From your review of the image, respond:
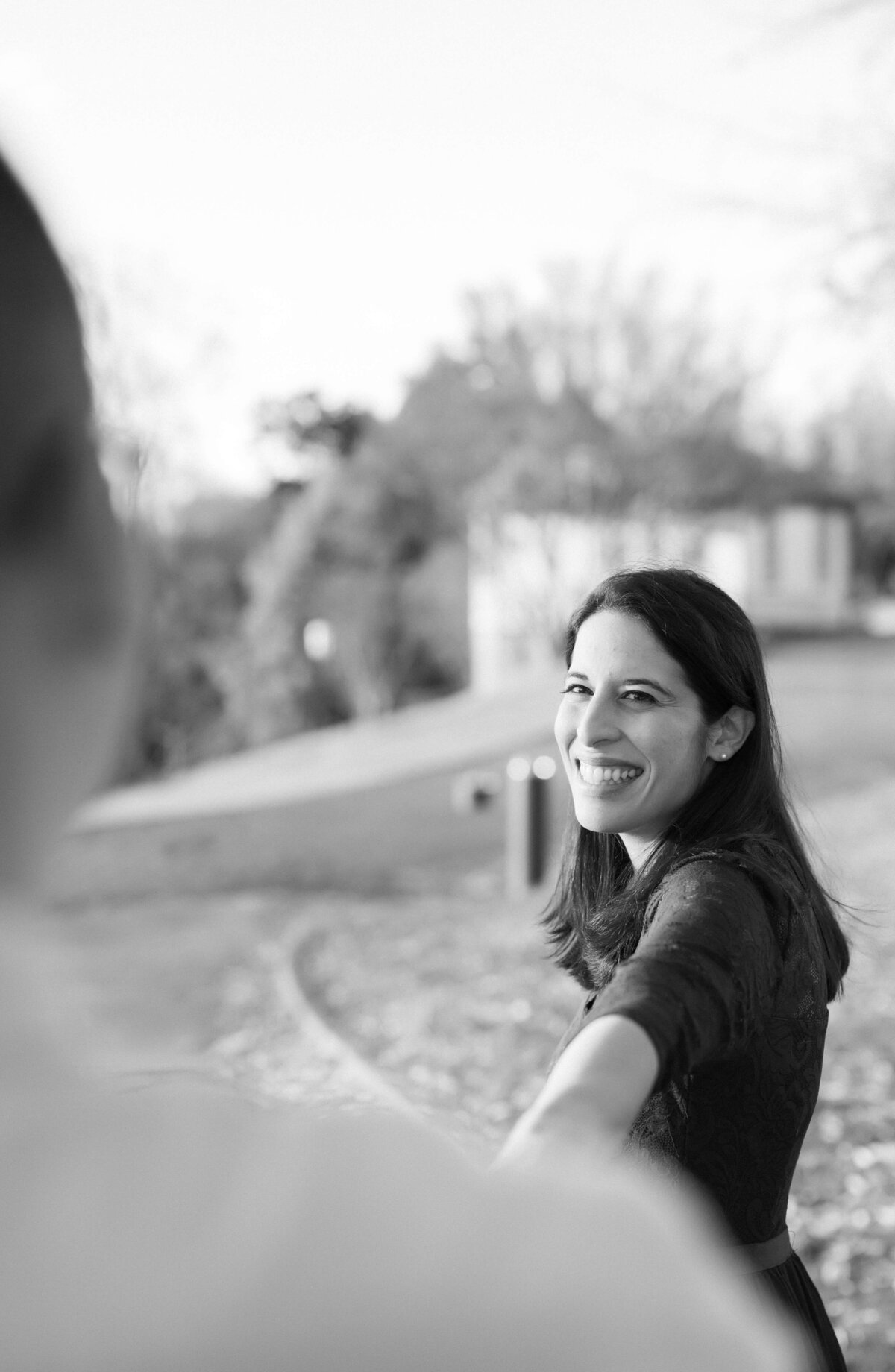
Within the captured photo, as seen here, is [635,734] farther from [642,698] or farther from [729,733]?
[729,733]

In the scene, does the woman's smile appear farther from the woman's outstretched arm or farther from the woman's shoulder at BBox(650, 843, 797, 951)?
the woman's outstretched arm

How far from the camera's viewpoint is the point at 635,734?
2062 millimetres

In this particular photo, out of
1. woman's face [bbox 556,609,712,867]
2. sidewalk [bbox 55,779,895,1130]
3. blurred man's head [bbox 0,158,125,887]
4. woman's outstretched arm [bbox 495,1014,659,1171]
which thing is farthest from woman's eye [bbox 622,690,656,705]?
sidewalk [bbox 55,779,895,1130]

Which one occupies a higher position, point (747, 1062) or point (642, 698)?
point (642, 698)

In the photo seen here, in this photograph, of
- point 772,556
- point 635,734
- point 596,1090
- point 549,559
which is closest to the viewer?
point 596,1090

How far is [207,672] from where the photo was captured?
3291cm

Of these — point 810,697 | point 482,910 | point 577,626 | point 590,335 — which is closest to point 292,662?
point 590,335

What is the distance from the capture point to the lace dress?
1.67 m

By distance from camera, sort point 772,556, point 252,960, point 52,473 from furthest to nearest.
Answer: point 772,556 → point 252,960 → point 52,473

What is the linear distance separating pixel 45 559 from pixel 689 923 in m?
1.21

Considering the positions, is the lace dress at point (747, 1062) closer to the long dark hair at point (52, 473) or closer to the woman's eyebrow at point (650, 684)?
the woman's eyebrow at point (650, 684)

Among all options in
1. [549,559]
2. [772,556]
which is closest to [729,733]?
[549,559]

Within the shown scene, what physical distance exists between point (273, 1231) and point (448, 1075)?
22.7 ft

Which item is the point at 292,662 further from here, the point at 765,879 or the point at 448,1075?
the point at 765,879
